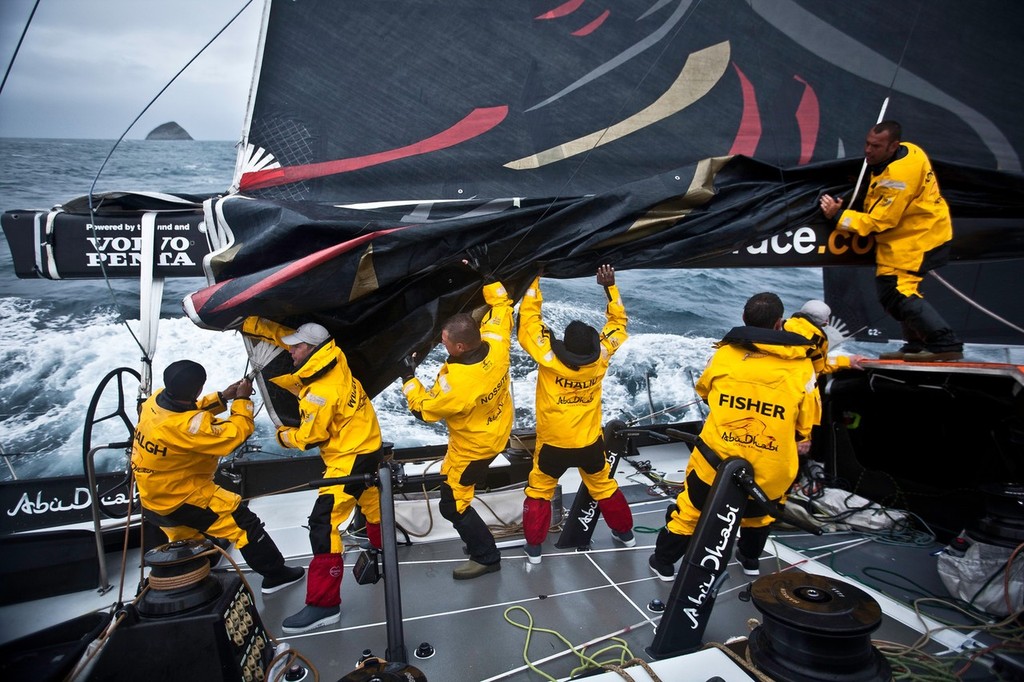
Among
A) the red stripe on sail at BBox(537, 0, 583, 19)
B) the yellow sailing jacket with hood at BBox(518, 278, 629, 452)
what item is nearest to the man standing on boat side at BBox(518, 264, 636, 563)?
the yellow sailing jacket with hood at BBox(518, 278, 629, 452)

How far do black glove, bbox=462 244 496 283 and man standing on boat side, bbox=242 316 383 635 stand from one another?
2.18 feet

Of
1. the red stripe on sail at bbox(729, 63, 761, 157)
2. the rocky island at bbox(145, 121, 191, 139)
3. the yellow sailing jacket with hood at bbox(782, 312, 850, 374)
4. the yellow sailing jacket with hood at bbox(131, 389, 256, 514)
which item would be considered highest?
the red stripe on sail at bbox(729, 63, 761, 157)

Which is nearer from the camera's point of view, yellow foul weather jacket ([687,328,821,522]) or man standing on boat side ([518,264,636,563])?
yellow foul weather jacket ([687,328,821,522])

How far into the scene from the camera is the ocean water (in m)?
5.27

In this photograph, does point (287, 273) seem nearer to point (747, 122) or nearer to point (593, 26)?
point (593, 26)

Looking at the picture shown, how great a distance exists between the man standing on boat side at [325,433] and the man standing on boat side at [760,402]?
1.38 meters

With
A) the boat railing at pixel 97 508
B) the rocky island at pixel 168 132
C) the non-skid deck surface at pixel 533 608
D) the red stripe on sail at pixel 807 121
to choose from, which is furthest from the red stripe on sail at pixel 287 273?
the red stripe on sail at pixel 807 121

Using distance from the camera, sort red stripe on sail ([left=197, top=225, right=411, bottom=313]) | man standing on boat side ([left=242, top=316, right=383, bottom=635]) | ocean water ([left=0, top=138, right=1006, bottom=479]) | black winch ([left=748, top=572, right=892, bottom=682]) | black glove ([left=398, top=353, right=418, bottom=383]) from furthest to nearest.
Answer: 1. ocean water ([left=0, top=138, right=1006, bottom=479])
2. black glove ([left=398, top=353, right=418, bottom=383])
3. man standing on boat side ([left=242, top=316, right=383, bottom=635])
4. red stripe on sail ([left=197, top=225, right=411, bottom=313])
5. black winch ([left=748, top=572, right=892, bottom=682])

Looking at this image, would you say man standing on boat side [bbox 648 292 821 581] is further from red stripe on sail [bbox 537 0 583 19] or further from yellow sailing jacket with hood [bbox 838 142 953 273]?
red stripe on sail [bbox 537 0 583 19]

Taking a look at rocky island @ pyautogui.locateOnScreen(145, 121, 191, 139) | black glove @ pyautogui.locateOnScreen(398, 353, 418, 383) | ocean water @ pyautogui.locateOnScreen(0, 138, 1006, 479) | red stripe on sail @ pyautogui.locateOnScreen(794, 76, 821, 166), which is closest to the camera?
rocky island @ pyautogui.locateOnScreen(145, 121, 191, 139)

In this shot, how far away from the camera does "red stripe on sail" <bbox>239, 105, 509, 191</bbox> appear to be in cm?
234

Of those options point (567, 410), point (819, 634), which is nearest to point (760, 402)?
point (567, 410)

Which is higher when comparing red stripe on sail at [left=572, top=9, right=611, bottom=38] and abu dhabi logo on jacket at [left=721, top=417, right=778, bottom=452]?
red stripe on sail at [left=572, top=9, right=611, bottom=38]

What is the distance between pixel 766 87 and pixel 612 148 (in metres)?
0.83
